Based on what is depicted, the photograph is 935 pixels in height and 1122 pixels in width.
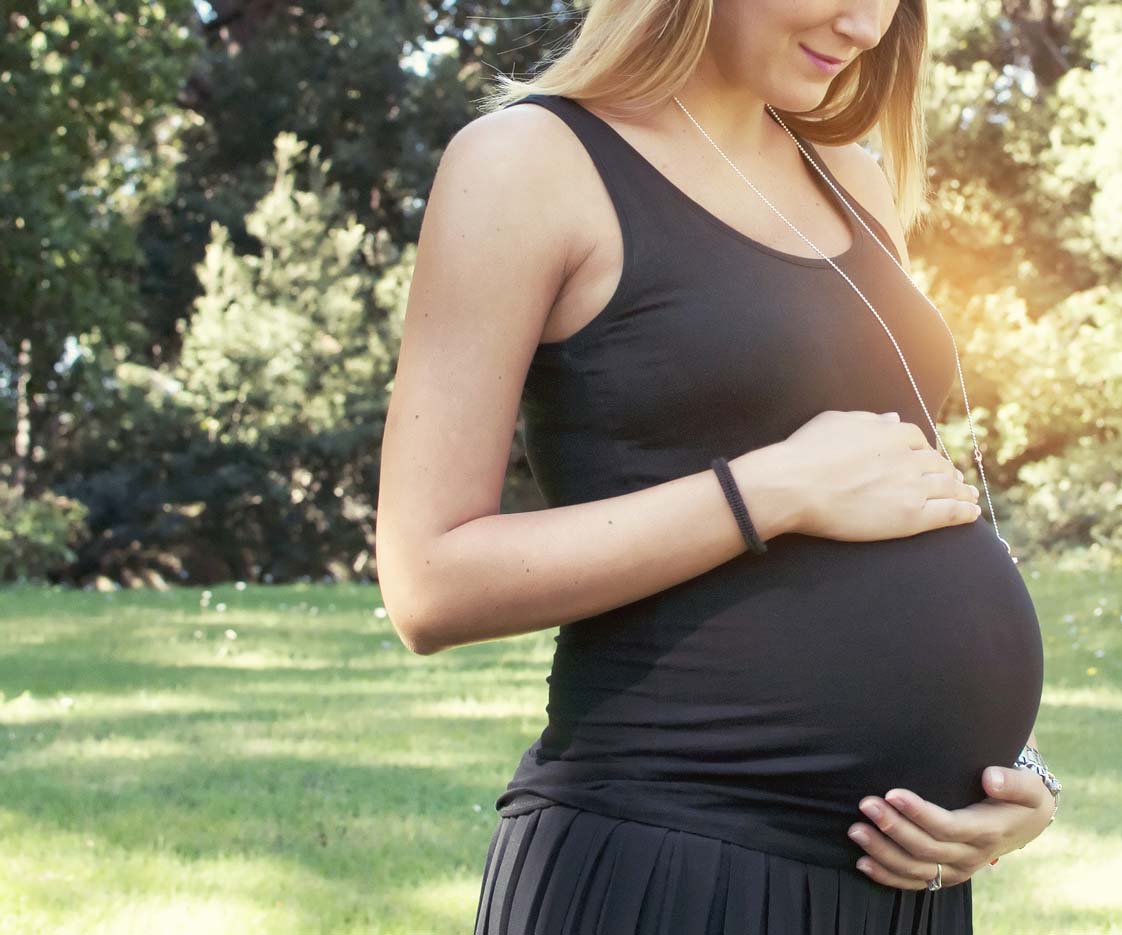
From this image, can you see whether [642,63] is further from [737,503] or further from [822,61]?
[737,503]

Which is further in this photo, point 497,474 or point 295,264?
point 295,264

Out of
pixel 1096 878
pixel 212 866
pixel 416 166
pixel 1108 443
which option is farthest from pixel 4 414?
pixel 1096 878

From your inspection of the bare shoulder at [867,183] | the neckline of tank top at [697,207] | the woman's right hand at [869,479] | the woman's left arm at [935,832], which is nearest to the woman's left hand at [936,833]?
the woman's left arm at [935,832]

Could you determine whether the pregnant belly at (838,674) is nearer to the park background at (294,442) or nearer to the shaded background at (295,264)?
the park background at (294,442)

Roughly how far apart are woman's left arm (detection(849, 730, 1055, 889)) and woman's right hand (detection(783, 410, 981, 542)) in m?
0.26

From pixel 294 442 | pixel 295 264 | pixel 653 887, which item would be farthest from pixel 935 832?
pixel 295 264

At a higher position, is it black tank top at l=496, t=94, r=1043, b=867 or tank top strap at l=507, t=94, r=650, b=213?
tank top strap at l=507, t=94, r=650, b=213

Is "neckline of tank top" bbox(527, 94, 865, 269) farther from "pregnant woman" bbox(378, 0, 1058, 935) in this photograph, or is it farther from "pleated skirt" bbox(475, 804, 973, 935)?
"pleated skirt" bbox(475, 804, 973, 935)

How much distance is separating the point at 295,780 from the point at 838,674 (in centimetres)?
Result: 352

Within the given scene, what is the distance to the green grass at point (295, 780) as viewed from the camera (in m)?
3.50

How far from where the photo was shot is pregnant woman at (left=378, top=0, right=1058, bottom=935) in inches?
49.4

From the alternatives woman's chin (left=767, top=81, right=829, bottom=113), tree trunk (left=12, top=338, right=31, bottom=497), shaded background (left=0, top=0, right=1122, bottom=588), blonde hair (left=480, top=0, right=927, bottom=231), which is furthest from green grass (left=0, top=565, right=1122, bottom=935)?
A: tree trunk (left=12, top=338, right=31, bottom=497)

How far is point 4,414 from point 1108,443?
11904 mm

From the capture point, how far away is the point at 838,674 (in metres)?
1.33
